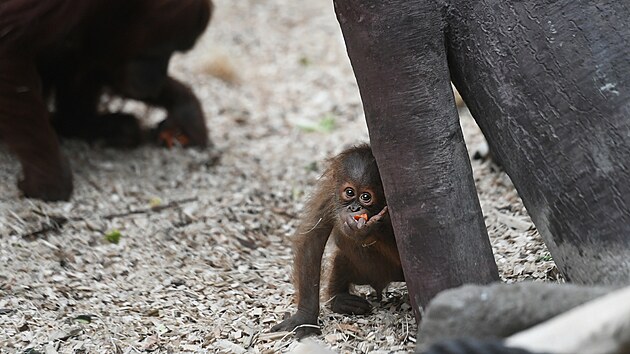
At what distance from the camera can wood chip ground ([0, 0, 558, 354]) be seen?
3170 mm

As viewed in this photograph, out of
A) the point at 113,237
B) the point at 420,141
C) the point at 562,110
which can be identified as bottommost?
the point at 113,237

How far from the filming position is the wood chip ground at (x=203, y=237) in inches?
125

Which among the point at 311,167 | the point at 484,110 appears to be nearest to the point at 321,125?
the point at 311,167

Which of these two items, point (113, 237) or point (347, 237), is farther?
Answer: point (113, 237)

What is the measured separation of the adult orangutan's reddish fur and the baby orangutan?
5.95ft

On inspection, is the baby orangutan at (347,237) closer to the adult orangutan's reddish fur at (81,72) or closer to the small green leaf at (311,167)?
the adult orangutan's reddish fur at (81,72)

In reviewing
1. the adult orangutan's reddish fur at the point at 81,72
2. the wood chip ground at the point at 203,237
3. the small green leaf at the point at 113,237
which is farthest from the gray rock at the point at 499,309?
the adult orangutan's reddish fur at the point at 81,72

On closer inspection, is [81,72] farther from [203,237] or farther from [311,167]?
[203,237]

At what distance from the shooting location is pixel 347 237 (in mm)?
3230

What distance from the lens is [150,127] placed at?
600 cm

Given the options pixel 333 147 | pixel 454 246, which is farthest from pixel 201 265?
pixel 333 147

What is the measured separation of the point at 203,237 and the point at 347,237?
124 centimetres

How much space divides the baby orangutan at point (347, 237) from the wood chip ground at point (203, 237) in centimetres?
8

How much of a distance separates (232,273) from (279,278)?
211mm
